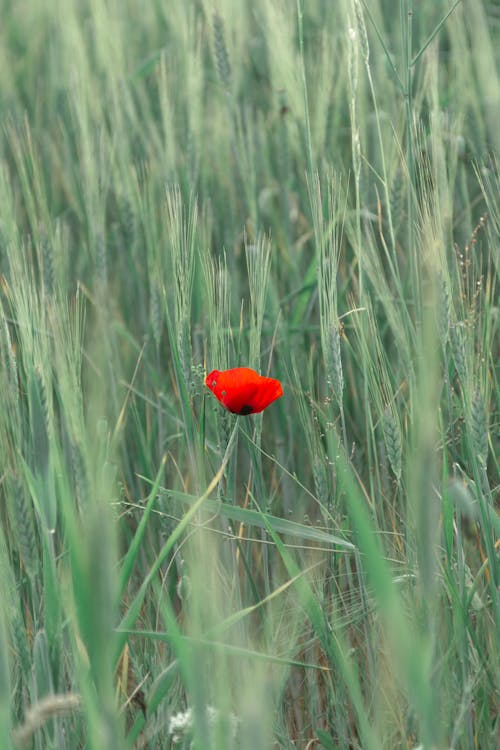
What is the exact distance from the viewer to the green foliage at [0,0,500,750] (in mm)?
696

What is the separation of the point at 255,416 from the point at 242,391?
79mm

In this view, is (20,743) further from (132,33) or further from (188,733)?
(132,33)

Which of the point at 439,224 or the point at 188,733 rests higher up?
the point at 439,224

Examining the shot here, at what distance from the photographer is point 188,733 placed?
753 mm

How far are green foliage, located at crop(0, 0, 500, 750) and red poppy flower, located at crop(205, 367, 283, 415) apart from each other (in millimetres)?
32

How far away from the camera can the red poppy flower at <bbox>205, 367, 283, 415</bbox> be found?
2.81ft

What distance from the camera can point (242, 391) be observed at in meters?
0.86

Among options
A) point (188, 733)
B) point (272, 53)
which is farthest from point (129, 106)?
point (188, 733)

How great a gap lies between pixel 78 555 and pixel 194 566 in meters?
0.07

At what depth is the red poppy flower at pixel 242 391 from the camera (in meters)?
0.86

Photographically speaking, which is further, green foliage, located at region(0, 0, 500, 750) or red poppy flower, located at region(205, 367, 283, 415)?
red poppy flower, located at region(205, 367, 283, 415)

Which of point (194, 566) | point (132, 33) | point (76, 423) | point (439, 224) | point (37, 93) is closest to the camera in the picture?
point (194, 566)

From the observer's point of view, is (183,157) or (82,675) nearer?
(82,675)

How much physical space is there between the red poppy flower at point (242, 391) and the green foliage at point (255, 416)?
0.10 ft
